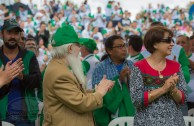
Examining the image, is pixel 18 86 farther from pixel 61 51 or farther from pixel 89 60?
pixel 89 60

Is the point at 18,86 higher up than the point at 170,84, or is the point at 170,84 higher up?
the point at 170,84

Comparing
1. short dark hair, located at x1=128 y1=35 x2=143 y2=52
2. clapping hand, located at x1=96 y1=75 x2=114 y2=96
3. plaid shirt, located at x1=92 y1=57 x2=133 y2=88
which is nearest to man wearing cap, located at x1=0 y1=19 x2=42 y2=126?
plaid shirt, located at x1=92 y1=57 x2=133 y2=88

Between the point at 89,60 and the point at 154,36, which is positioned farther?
the point at 89,60

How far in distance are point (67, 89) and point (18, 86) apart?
1203 millimetres

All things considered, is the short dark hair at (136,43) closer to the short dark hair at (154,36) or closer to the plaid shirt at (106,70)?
the plaid shirt at (106,70)

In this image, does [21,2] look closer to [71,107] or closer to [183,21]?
[183,21]

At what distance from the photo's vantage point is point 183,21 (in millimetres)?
30156

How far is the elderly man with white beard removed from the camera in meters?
3.58

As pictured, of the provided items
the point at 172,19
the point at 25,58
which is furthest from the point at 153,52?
the point at 172,19

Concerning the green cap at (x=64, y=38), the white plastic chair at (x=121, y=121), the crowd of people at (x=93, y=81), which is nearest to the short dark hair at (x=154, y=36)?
the crowd of people at (x=93, y=81)

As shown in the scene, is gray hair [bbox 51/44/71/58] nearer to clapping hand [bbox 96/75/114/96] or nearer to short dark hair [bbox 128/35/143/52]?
clapping hand [bbox 96/75/114/96]

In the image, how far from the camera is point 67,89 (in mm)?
3570

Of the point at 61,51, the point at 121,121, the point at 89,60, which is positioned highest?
the point at 61,51

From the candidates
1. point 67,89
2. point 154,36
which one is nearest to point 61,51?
point 67,89
